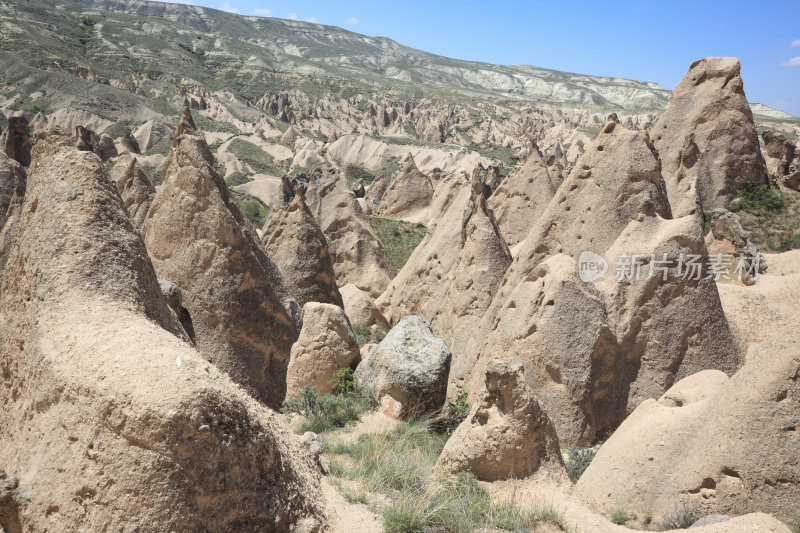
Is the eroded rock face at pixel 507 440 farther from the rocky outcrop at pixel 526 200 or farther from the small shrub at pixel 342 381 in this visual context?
the rocky outcrop at pixel 526 200

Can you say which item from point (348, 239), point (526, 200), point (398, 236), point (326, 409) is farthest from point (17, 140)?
point (526, 200)

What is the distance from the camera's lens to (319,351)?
7590mm

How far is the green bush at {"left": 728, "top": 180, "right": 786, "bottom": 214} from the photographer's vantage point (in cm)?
1762

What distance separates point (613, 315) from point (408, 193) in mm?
22703

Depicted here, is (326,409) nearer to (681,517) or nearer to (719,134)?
(681,517)

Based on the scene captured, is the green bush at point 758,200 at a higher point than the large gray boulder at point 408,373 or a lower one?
higher

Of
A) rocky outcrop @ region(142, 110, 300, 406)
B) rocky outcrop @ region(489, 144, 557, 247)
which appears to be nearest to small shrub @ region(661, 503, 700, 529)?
rocky outcrop @ region(142, 110, 300, 406)

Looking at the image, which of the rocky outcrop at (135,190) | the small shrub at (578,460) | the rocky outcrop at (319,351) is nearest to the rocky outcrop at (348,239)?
the rocky outcrop at (135,190)

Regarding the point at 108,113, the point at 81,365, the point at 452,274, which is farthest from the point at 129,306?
the point at 108,113

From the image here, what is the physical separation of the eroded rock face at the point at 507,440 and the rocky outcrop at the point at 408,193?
24.4 m

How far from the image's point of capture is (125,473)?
2.52m

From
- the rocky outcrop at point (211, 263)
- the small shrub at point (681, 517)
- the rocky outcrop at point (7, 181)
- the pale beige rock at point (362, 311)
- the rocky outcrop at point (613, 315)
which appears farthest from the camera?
the pale beige rock at point (362, 311)

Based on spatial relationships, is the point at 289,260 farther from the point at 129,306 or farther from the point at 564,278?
the point at 129,306

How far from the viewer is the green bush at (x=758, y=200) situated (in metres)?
17.6
